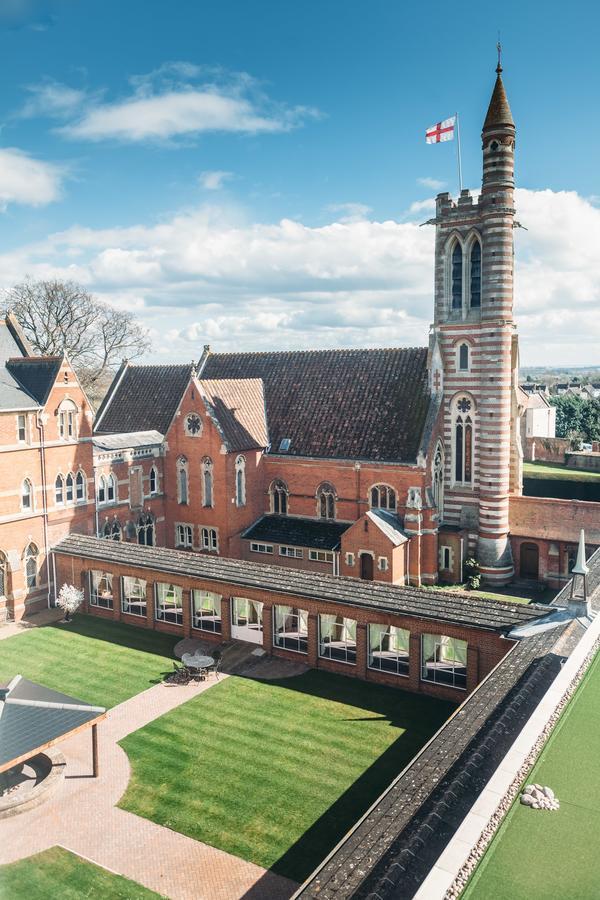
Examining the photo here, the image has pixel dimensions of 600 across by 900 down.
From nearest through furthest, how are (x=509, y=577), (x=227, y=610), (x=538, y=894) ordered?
(x=538, y=894) → (x=227, y=610) → (x=509, y=577)

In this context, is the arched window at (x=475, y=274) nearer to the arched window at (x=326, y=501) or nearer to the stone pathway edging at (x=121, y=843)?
the arched window at (x=326, y=501)

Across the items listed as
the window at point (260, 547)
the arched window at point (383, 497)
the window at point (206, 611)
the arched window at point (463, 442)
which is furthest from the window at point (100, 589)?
the arched window at point (463, 442)

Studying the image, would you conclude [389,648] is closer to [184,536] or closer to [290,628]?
[290,628]

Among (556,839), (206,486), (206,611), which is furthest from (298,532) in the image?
(556,839)

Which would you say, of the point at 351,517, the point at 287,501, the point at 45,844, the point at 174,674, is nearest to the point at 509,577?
the point at 351,517

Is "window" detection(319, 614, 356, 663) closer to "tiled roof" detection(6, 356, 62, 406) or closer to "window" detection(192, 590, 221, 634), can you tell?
"window" detection(192, 590, 221, 634)

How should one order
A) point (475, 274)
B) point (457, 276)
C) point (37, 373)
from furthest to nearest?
point (457, 276), point (475, 274), point (37, 373)

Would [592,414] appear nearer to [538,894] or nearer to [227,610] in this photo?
[227,610]
